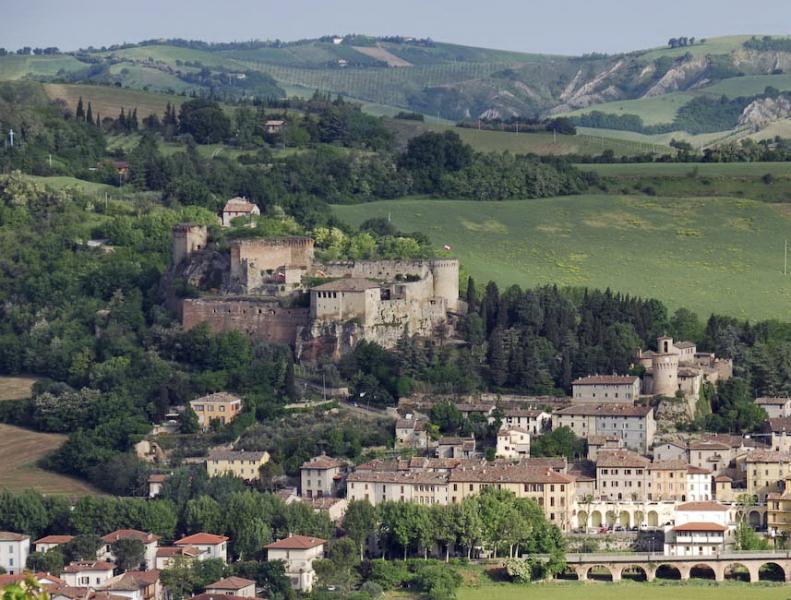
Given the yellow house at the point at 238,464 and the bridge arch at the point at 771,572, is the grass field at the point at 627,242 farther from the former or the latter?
the bridge arch at the point at 771,572

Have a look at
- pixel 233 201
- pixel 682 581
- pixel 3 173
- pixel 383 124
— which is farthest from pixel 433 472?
pixel 383 124

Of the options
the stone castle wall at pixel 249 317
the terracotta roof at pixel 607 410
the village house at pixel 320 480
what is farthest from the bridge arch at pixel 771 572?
the stone castle wall at pixel 249 317

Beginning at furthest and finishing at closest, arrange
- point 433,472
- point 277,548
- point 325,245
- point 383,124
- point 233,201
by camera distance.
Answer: point 383,124
point 233,201
point 325,245
point 433,472
point 277,548

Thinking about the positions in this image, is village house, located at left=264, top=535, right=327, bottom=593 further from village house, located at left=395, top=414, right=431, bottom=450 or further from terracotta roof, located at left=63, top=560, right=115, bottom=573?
village house, located at left=395, top=414, right=431, bottom=450

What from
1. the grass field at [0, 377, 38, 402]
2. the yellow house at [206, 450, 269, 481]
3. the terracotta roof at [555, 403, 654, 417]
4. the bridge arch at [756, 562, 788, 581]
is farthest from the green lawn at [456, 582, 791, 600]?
the grass field at [0, 377, 38, 402]

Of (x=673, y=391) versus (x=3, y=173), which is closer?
(x=673, y=391)

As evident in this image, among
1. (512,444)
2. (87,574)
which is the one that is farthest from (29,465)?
(512,444)

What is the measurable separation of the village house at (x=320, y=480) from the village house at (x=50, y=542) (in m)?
8.24

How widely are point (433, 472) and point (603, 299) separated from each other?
1684 cm

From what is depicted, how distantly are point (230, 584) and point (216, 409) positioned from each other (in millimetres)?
16475

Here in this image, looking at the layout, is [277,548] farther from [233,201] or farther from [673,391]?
[233,201]

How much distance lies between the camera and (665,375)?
8894cm

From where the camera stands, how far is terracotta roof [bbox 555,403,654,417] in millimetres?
86000

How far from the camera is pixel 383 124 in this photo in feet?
490
